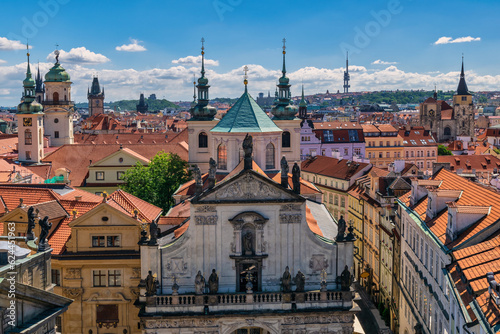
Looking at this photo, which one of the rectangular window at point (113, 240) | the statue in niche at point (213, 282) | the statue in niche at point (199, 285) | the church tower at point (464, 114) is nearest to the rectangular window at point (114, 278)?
the rectangular window at point (113, 240)

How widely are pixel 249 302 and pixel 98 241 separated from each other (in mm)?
10317

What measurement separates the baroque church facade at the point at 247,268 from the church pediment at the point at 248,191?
0.05 m

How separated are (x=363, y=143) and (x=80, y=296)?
269ft

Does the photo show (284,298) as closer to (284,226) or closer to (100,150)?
(284,226)

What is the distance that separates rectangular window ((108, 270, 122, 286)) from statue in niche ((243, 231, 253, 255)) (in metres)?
8.12

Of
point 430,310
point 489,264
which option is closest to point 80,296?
point 430,310

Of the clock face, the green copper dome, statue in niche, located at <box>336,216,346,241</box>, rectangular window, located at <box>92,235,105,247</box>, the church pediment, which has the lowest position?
rectangular window, located at <box>92,235,105,247</box>

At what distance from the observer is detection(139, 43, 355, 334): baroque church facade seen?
1344 inches

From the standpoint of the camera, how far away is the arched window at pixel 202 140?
68.9 meters

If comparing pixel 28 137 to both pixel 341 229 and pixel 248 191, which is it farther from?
pixel 341 229

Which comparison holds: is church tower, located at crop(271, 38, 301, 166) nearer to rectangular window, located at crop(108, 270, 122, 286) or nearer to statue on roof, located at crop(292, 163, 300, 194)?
statue on roof, located at crop(292, 163, 300, 194)

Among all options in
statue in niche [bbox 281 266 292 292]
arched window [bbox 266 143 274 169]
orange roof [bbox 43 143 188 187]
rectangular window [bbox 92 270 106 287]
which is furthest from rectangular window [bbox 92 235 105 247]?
orange roof [bbox 43 143 188 187]

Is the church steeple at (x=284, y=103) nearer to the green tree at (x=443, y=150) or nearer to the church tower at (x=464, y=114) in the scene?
the green tree at (x=443, y=150)

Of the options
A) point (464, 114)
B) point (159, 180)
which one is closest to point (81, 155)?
point (159, 180)
